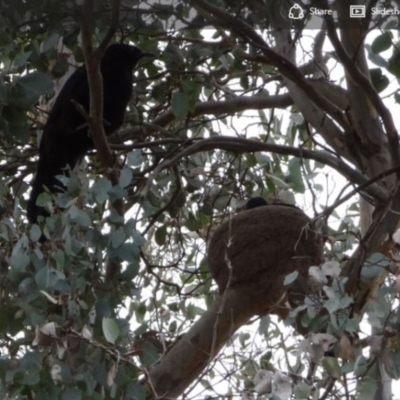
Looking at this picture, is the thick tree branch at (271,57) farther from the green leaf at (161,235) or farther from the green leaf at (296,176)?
the green leaf at (161,235)

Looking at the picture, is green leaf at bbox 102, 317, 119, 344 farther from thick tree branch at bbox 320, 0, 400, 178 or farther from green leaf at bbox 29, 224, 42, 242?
thick tree branch at bbox 320, 0, 400, 178

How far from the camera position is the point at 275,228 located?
373 cm

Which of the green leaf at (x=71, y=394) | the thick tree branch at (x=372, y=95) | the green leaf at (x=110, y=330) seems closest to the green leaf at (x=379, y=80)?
the thick tree branch at (x=372, y=95)

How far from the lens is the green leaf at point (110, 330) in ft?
8.16

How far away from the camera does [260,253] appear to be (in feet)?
12.1

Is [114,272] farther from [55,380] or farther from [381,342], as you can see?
[381,342]

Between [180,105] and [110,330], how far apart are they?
1.02 m

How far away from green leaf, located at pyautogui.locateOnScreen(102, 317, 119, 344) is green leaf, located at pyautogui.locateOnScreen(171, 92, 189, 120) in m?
0.96

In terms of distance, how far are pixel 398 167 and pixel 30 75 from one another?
115 cm

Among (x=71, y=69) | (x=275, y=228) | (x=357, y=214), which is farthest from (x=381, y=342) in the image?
(x=71, y=69)

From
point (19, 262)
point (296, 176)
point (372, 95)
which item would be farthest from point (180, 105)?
point (19, 262)

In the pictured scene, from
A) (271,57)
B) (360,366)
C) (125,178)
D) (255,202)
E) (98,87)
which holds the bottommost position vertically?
(360,366)

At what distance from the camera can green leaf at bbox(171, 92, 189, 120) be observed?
10.8 ft

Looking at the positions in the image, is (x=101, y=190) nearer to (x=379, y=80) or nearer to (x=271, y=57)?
(x=271, y=57)
